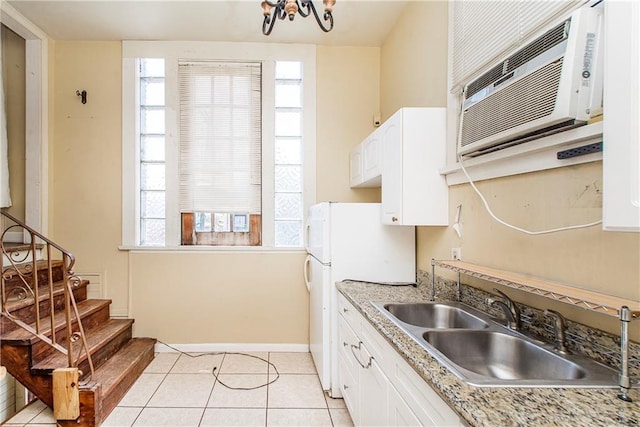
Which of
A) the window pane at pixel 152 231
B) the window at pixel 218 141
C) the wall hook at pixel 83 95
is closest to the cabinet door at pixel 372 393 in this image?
the window at pixel 218 141

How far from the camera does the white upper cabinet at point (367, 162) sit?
2.50m

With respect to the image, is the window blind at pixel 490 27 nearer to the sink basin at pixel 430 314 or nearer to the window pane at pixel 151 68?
the sink basin at pixel 430 314

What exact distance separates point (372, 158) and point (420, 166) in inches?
24.6

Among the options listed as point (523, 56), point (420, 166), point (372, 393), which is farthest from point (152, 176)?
point (523, 56)

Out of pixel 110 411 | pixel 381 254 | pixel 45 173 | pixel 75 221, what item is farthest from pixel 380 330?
pixel 45 173

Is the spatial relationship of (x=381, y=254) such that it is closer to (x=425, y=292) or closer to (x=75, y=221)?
(x=425, y=292)

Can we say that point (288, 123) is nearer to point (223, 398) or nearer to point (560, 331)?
point (223, 398)

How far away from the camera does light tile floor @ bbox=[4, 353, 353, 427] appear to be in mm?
2160

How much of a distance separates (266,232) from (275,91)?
1450 millimetres

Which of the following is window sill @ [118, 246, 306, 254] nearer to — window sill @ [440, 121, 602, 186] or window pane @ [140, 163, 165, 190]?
window pane @ [140, 163, 165, 190]

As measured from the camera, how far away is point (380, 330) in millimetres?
1454

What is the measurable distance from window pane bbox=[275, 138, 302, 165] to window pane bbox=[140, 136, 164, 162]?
1193mm

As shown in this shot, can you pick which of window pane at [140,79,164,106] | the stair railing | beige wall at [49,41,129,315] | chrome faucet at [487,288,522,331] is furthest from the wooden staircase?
chrome faucet at [487,288,522,331]

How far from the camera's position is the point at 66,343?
8.00 ft
